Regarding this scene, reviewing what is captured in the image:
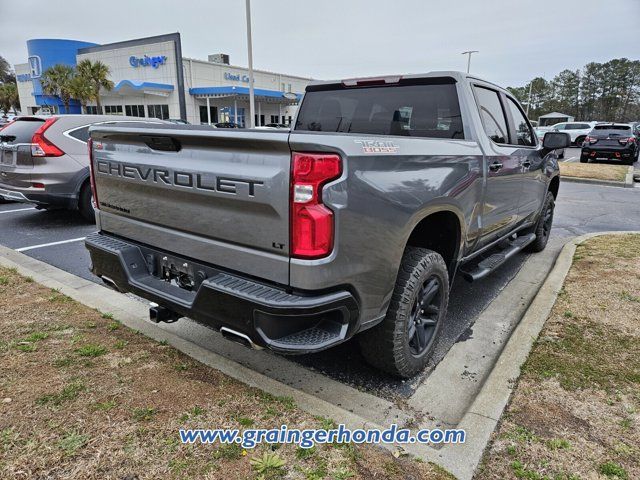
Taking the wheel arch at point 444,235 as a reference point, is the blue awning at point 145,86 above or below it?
above

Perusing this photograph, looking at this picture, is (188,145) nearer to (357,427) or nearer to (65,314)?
(357,427)

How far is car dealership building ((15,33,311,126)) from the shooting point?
116 feet

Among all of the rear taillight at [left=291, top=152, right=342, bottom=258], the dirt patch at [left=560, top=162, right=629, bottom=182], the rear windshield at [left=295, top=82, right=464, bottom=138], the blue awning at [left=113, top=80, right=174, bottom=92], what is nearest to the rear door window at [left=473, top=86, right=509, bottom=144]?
the rear windshield at [left=295, top=82, right=464, bottom=138]

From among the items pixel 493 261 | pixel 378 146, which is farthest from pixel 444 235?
pixel 378 146

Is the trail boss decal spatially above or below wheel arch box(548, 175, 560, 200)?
above

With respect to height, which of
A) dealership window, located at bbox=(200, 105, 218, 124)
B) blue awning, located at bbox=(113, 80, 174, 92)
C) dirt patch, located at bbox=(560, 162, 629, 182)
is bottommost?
dirt patch, located at bbox=(560, 162, 629, 182)

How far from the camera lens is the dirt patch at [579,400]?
2.18 metres

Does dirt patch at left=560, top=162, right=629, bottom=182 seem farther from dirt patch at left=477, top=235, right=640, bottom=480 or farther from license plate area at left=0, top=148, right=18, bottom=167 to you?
license plate area at left=0, top=148, right=18, bottom=167


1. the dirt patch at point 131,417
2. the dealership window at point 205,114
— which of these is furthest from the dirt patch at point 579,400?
the dealership window at point 205,114

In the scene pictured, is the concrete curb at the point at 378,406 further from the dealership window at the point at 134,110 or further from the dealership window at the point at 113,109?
the dealership window at the point at 113,109

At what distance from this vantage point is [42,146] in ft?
21.3

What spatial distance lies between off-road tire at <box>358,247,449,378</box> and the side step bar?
0.80 metres

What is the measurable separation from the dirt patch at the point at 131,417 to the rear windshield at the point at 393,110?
2363mm

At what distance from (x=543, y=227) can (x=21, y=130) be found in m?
7.52
